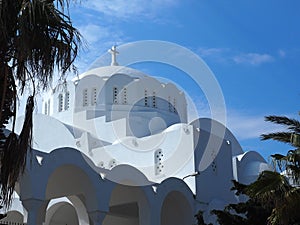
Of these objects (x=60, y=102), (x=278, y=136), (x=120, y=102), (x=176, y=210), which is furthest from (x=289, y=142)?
(x=60, y=102)

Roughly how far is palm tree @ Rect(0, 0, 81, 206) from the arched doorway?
47.9ft

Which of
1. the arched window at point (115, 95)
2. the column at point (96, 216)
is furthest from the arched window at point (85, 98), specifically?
the column at point (96, 216)

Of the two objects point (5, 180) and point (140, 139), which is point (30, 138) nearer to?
point (5, 180)

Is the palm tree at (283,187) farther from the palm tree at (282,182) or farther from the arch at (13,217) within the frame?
the arch at (13,217)

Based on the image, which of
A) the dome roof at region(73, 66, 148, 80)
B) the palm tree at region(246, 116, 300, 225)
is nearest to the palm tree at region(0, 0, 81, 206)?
the palm tree at region(246, 116, 300, 225)

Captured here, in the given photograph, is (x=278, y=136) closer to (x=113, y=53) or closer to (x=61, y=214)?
(x=61, y=214)

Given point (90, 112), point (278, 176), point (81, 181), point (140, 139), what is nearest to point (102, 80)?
point (90, 112)

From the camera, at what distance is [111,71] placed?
91.0 ft

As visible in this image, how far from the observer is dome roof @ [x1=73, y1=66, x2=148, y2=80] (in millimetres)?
27552

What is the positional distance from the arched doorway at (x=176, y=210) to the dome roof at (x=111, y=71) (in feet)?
29.5

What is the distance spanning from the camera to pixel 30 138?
234 inches

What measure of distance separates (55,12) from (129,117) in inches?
794

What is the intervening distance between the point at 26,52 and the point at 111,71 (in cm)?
2229

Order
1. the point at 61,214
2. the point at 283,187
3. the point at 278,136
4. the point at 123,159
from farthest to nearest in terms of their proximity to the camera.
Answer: the point at 123,159
the point at 61,214
the point at 278,136
the point at 283,187
